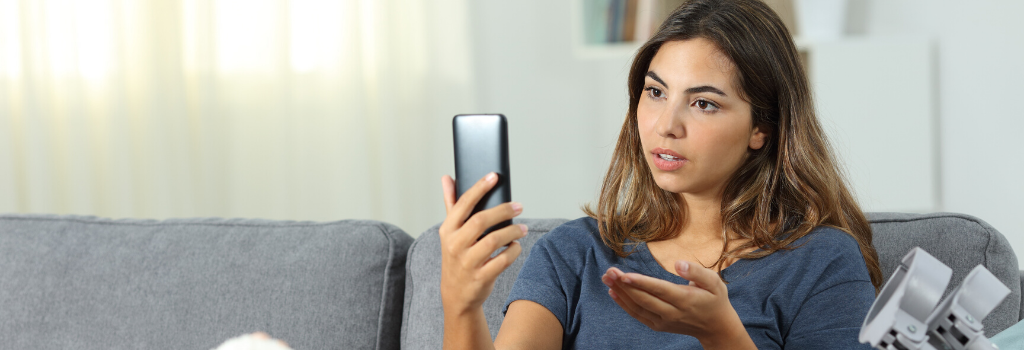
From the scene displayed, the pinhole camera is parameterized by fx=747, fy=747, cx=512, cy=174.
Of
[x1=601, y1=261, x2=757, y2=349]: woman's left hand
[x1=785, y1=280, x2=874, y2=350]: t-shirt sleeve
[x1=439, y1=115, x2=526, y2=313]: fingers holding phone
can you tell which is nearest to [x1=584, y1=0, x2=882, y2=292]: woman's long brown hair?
[x1=785, y1=280, x2=874, y2=350]: t-shirt sleeve

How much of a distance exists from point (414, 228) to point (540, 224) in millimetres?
1391

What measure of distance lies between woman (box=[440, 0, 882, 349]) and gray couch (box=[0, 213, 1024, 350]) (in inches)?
5.9

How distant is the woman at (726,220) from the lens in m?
0.93

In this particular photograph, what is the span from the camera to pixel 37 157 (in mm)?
2396

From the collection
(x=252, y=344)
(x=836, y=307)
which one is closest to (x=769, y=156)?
(x=836, y=307)

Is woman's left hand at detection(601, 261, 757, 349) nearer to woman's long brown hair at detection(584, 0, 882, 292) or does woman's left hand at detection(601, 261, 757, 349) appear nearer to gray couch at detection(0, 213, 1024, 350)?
woman's long brown hair at detection(584, 0, 882, 292)

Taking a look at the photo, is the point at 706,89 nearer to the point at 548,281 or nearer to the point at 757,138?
the point at 757,138

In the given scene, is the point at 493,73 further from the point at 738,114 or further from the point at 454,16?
the point at 738,114

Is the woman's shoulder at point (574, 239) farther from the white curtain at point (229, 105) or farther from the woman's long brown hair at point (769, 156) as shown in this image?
the white curtain at point (229, 105)

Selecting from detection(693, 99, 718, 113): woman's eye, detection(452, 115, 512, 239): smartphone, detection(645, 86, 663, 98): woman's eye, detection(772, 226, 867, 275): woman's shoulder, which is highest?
detection(645, 86, 663, 98): woman's eye

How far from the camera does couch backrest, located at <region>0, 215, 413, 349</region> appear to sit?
1.22 metres

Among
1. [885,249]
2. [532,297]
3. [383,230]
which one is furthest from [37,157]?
[885,249]

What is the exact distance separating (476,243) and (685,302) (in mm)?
203

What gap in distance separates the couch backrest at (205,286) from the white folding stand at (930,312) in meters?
0.87
